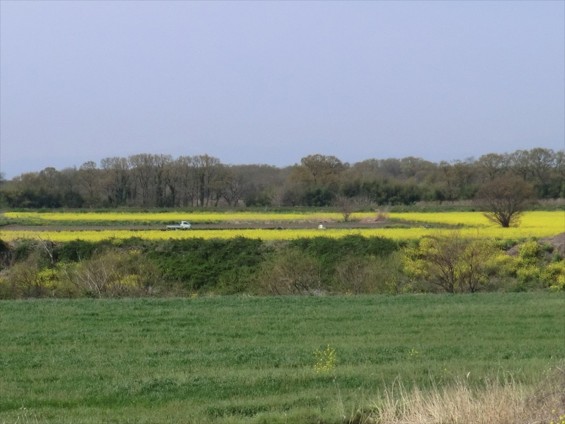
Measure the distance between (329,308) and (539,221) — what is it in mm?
41571

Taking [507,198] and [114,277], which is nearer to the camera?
[114,277]

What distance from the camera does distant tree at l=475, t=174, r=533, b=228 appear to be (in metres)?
53.2

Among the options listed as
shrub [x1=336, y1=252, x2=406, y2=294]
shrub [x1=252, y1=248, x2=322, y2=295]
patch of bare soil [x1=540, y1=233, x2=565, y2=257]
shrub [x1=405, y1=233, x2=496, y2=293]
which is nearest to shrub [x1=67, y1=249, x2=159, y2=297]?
shrub [x1=252, y1=248, x2=322, y2=295]

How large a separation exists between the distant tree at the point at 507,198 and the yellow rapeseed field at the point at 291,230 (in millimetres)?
1072

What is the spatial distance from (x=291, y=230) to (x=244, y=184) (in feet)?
161

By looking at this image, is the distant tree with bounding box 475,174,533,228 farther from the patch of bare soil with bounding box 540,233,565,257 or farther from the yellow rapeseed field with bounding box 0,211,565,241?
the patch of bare soil with bounding box 540,233,565,257

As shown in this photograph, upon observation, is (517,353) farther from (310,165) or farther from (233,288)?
(310,165)

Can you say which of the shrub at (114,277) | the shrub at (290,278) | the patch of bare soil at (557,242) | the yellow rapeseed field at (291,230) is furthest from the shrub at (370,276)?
the patch of bare soil at (557,242)

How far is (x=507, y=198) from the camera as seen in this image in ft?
176

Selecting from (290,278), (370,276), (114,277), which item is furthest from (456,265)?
(114,277)

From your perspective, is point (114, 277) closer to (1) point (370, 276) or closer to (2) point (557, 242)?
(1) point (370, 276)

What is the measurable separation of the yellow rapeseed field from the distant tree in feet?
3.52

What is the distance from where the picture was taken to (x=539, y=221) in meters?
58.5

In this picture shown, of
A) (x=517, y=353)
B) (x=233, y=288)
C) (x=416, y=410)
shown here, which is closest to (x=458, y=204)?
(x=233, y=288)
